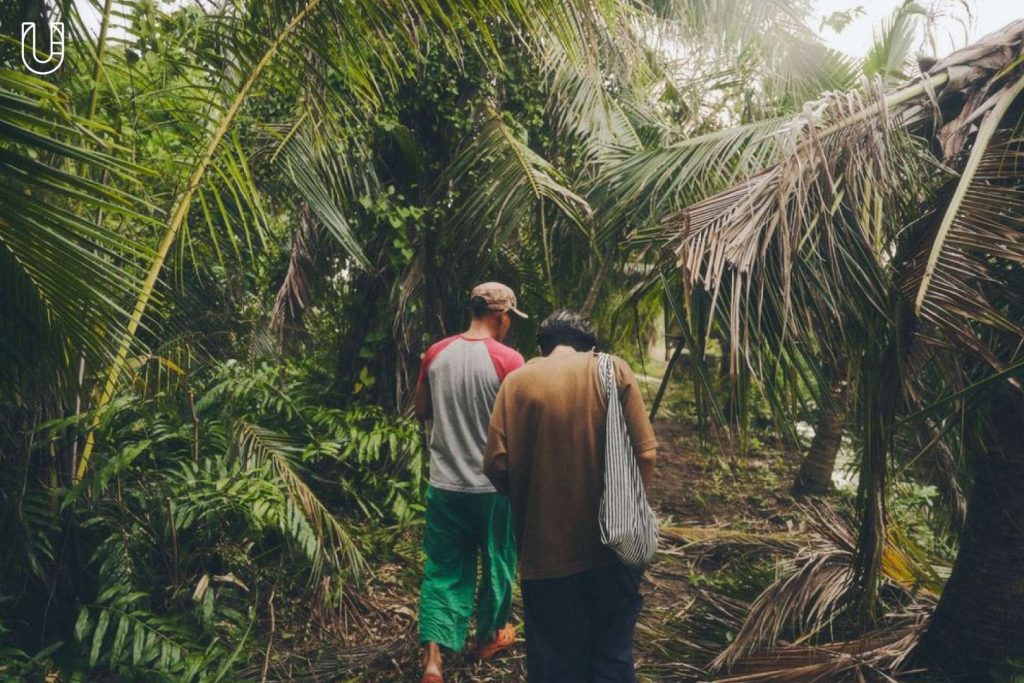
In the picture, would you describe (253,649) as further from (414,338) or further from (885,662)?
(885,662)

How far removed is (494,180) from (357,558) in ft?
Result: 7.70

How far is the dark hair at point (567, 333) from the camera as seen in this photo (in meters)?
2.85

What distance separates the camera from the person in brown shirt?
8.79ft

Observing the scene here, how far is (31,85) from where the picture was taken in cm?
200

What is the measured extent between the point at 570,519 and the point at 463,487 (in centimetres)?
80

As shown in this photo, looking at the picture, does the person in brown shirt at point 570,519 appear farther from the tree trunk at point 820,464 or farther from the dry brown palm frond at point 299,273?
the tree trunk at point 820,464

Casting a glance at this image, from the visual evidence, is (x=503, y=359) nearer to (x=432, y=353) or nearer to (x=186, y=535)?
(x=432, y=353)

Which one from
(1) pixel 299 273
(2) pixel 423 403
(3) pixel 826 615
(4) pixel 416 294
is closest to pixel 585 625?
(2) pixel 423 403

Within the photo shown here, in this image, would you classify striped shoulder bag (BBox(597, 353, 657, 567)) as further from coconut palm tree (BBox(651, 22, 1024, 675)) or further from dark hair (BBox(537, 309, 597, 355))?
coconut palm tree (BBox(651, 22, 1024, 675))

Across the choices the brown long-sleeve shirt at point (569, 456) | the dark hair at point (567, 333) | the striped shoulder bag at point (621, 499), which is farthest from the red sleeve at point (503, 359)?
the striped shoulder bag at point (621, 499)

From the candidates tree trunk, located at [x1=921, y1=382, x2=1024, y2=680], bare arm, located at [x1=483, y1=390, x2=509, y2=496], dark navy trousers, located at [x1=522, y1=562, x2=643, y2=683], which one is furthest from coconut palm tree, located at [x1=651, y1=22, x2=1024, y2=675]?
dark navy trousers, located at [x1=522, y1=562, x2=643, y2=683]

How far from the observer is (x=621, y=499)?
2.58 m

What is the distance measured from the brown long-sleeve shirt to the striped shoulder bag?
38 millimetres

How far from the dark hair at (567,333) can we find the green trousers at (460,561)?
0.85m
